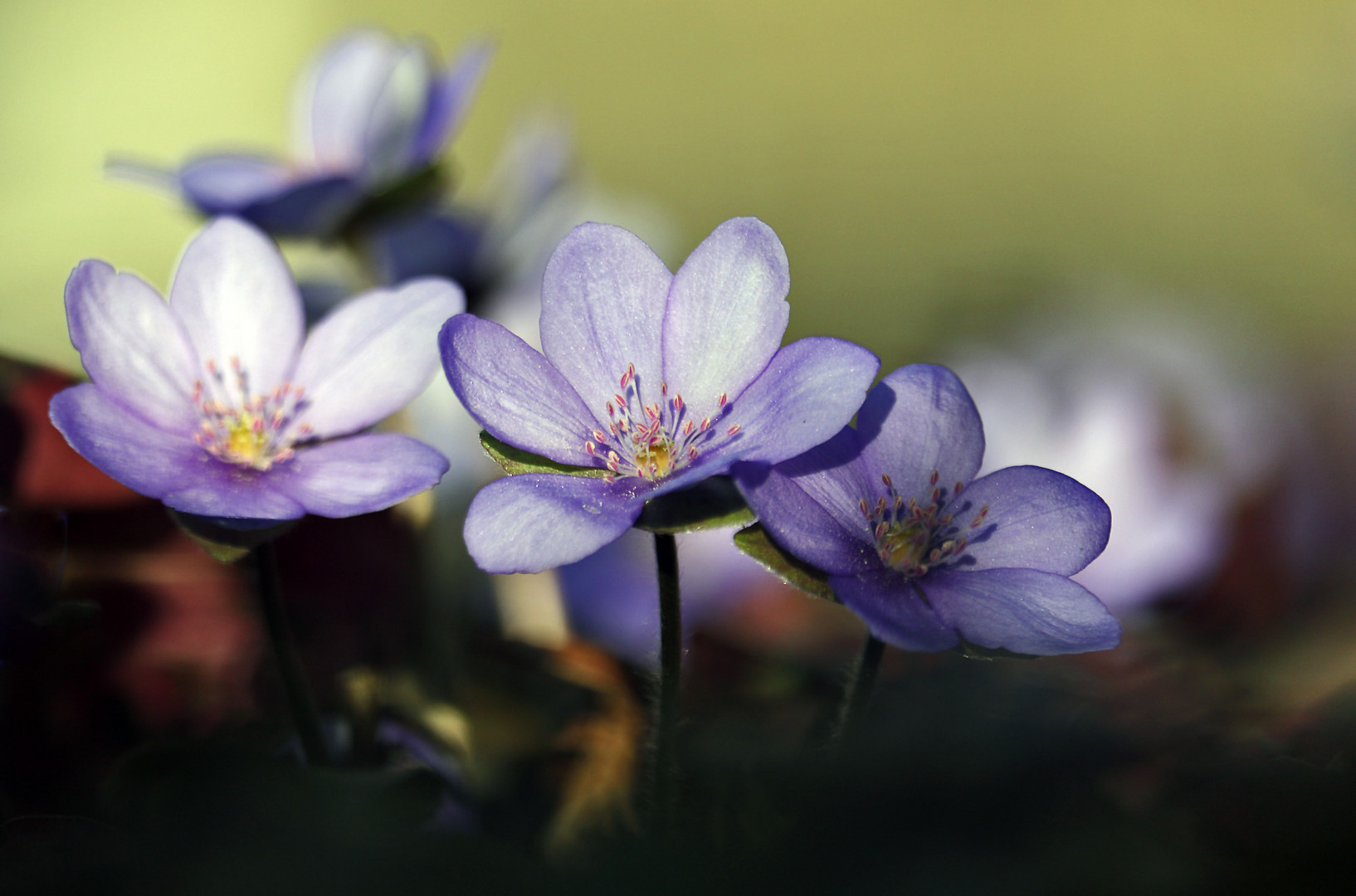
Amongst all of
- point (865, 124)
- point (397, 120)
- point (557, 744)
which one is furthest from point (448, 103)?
point (865, 124)

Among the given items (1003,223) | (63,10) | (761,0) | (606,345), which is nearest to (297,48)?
(63,10)

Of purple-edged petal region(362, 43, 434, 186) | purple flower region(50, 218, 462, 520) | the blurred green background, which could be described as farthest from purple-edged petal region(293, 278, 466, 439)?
the blurred green background

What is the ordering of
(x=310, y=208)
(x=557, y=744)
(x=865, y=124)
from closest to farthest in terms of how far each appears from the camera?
1. (x=557, y=744)
2. (x=310, y=208)
3. (x=865, y=124)

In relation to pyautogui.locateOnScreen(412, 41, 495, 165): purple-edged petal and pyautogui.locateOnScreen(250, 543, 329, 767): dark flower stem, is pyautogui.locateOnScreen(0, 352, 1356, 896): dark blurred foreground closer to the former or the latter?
pyautogui.locateOnScreen(250, 543, 329, 767): dark flower stem

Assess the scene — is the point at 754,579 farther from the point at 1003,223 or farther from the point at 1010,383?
the point at 1003,223

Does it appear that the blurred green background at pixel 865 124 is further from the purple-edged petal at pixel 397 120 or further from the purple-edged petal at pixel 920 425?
the purple-edged petal at pixel 920 425

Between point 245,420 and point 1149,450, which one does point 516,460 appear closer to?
point 245,420

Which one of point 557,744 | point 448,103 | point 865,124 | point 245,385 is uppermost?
point 865,124
